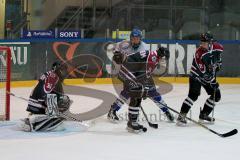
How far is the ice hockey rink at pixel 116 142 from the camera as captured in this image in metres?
4.62

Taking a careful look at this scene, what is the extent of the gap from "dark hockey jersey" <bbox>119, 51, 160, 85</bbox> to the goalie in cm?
73

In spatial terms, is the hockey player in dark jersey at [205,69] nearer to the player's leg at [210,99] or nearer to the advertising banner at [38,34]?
the player's leg at [210,99]

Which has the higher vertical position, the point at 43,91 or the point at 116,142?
the point at 43,91

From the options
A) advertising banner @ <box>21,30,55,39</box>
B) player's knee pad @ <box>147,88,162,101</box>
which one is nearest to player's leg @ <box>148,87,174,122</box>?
player's knee pad @ <box>147,88,162,101</box>

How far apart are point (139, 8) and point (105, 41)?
7.06 feet

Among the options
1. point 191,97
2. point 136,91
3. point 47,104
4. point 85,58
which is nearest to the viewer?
point 47,104

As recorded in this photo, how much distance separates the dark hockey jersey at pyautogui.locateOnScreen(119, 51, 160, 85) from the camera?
18.7 feet

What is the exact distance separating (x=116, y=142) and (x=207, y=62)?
1657mm

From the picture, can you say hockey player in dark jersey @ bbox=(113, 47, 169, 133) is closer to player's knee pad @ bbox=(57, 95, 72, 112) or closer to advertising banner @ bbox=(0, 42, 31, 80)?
player's knee pad @ bbox=(57, 95, 72, 112)

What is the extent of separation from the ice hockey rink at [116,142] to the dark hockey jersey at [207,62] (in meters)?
0.61

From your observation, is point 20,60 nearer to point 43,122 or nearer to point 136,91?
point 43,122

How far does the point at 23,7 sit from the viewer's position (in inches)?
523

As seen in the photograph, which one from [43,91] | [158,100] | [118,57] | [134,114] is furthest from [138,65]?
[43,91]

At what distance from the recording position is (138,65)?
18.9 feet
